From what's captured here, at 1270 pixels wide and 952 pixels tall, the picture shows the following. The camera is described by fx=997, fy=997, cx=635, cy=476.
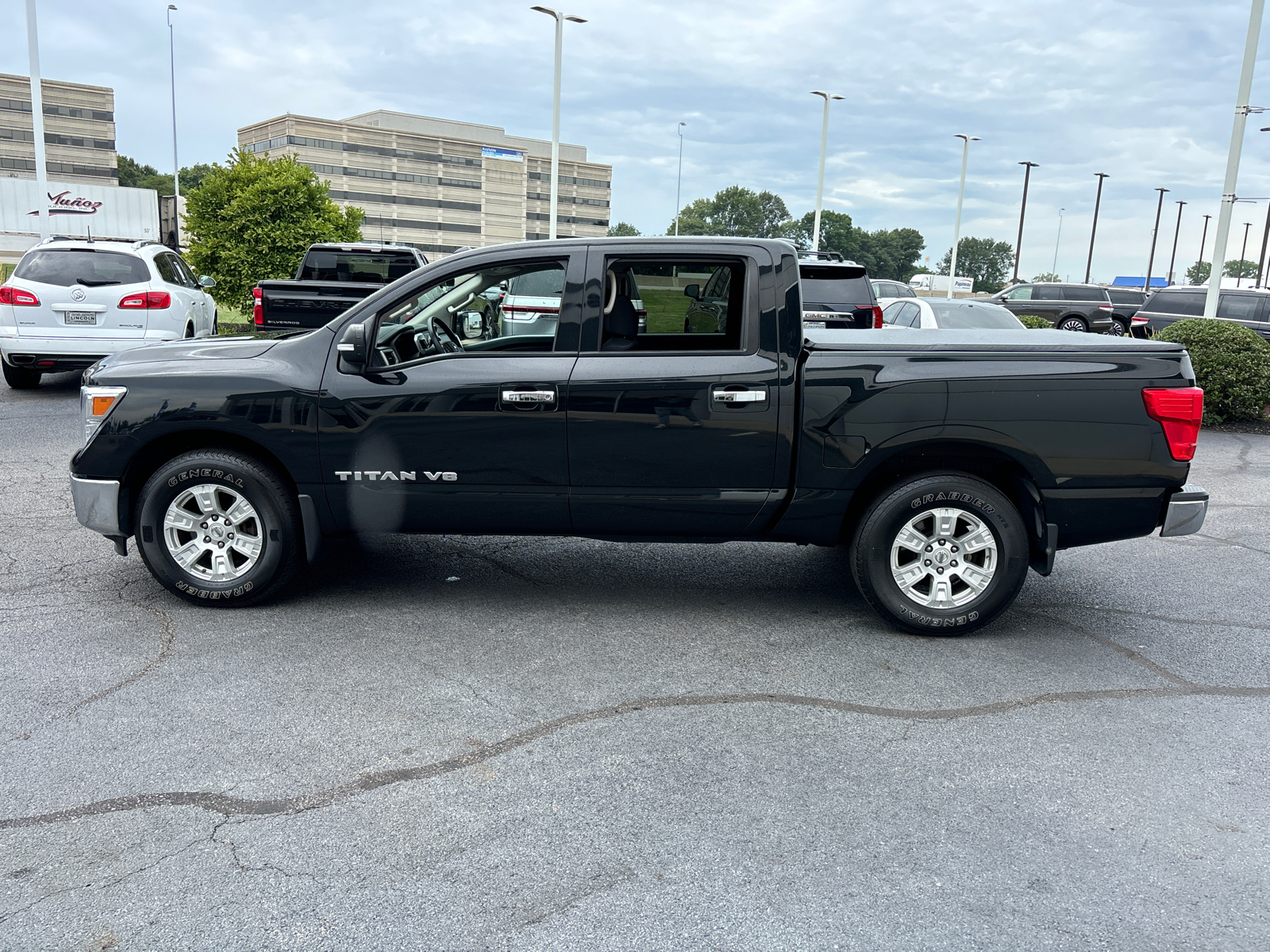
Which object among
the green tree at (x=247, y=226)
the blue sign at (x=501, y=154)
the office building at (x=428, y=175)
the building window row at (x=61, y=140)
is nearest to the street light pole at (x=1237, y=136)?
the green tree at (x=247, y=226)

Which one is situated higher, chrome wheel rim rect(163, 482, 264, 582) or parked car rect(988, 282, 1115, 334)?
parked car rect(988, 282, 1115, 334)

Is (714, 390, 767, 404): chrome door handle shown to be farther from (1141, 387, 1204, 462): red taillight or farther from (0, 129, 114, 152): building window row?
(0, 129, 114, 152): building window row

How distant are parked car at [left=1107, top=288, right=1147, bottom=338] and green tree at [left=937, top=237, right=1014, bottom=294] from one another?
11970cm

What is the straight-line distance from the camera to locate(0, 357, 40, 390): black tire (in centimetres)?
1273

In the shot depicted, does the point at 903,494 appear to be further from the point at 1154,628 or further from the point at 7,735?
the point at 7,735

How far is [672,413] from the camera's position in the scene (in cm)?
486

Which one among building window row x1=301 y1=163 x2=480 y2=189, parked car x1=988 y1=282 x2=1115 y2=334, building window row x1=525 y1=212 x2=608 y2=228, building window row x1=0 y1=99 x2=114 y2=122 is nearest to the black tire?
parked car x1=988 y1=282 x2=1115 y2=334

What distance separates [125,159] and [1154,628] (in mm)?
154796

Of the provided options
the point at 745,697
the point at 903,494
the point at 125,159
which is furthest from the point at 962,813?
the point at 125,159

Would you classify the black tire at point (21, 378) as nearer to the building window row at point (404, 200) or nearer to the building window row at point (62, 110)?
the building window row at point (62, 110)

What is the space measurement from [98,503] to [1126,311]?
3211cm

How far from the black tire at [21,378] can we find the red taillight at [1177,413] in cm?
1271

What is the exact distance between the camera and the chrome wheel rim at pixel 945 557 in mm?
4887

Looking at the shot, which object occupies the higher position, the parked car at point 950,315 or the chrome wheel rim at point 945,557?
the parked car at point 950,315
